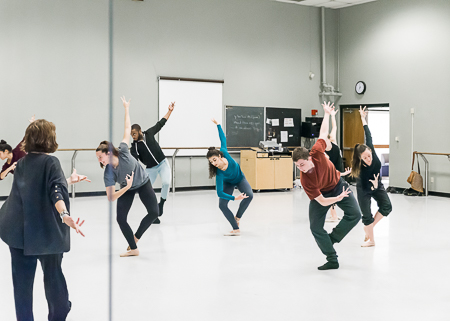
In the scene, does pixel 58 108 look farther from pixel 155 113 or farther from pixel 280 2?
pixel 280 2

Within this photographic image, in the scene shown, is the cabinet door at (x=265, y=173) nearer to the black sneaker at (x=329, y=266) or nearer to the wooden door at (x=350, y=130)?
the wooden door at (x=350, y=130)

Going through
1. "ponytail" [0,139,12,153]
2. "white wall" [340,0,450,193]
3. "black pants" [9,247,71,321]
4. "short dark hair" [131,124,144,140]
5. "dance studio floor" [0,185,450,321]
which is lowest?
"dance studio floor" [0,185,450,321]

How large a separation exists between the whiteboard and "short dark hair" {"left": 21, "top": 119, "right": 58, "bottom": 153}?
663 centimetres

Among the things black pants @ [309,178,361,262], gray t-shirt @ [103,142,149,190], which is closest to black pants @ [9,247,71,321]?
gray t-shirt @ [103,142,149,190]

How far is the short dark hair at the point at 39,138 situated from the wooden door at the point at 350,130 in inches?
360

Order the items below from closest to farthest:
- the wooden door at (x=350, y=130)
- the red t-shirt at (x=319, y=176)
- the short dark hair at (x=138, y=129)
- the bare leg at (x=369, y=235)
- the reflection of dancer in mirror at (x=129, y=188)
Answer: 1. the red t-shirt at (x=319, y=176)
2. the reflection of dancer in mirror at (x=129, y=188)
3. the bare leg at (x=369, y=235)
4. the short dark hair at (x=138, y=129)
5. the wooden door at (x=350, y=130)

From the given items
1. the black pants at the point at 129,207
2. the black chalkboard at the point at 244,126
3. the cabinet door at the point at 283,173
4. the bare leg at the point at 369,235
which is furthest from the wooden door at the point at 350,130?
the black pants at the point at 129,207

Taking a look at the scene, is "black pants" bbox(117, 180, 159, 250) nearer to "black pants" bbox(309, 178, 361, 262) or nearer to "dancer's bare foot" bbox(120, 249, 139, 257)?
"dancer's bare foot" bbox(120, 249, 139, 257)

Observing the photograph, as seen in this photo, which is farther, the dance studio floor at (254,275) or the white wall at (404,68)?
the white wall at (404,68)

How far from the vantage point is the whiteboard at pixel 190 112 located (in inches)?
356

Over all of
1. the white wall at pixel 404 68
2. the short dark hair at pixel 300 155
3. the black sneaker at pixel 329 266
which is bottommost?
the black sneaker at pixel 329 266

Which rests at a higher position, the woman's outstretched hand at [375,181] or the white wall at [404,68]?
the white wall at [404,68]

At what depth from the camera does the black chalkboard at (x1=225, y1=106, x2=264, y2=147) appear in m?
9.70

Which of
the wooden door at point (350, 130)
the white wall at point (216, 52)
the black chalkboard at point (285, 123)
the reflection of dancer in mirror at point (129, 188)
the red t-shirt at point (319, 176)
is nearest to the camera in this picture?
the red t-shirt at point (319, 176)
